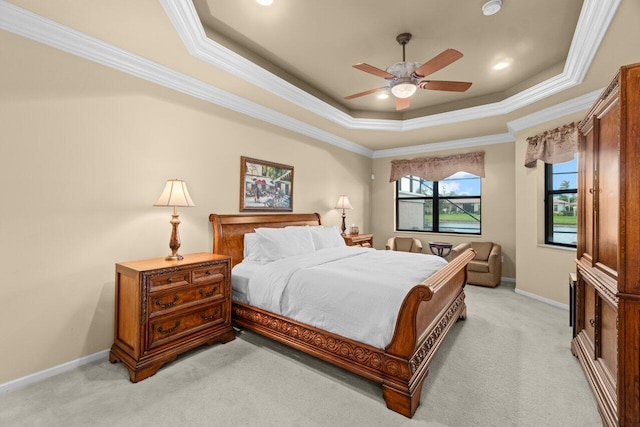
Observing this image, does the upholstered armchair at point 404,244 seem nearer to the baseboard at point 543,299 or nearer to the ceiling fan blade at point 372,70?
the baseboard at point 543,299

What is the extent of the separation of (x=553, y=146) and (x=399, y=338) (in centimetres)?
379

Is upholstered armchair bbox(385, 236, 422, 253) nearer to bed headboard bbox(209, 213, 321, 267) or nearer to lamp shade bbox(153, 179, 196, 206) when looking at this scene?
bed headboard bbox(209, 213, 321, 267)

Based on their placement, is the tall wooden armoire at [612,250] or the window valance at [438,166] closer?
the tall wooden armoire at [612,250]

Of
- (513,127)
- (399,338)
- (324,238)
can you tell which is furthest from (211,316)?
(513,127)

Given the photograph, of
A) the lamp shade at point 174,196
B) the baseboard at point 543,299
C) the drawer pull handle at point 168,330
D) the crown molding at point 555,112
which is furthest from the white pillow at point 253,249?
the crown molding at point 555,112

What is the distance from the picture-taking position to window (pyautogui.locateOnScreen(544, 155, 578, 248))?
13.4 feet

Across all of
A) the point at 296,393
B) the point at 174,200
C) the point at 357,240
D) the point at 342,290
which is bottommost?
the point at 296,393

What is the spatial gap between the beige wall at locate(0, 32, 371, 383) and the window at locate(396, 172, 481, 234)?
178 inches

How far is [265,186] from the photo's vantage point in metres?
4.03

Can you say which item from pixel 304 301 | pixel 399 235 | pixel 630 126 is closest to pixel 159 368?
pixel 304 301

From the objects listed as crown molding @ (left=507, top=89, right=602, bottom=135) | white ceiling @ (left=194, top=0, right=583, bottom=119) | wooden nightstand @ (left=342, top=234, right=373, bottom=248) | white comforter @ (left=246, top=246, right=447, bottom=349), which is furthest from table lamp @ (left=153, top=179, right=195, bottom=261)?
crown molding @ (left=507, top=89, right=602, bottom=135)

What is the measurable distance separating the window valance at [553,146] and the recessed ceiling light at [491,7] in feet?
7.01

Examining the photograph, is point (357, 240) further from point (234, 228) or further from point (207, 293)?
point (207, 293)

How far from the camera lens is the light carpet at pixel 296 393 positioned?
1.78 metres
